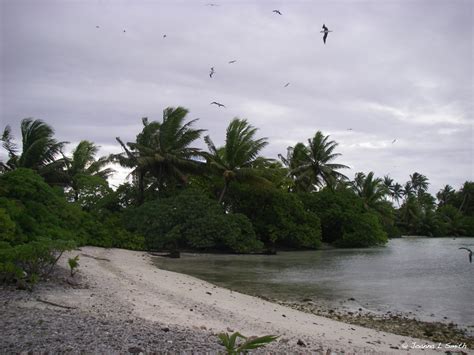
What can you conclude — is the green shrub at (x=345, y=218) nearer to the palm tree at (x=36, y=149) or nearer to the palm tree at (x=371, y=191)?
the palm tree at (x=371, y=191)

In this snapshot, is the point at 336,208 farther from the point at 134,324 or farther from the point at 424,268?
the point at 134,324

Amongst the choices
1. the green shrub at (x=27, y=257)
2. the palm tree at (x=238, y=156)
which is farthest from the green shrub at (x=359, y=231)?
the green shrub at (x=27, y=257)

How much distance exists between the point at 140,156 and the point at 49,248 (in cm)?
1796

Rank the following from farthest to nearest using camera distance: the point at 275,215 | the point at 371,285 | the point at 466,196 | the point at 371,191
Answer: the point at 466,196 → the point at 371,191 → the point at 275,215 → the point at 371,285

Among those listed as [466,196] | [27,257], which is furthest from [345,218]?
[466,196]

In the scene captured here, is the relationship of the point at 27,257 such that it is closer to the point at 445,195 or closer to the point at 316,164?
the point at 316,164

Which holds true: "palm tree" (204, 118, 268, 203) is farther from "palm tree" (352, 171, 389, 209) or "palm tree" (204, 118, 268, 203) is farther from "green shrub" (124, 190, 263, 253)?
"palm tree" (352, 171, 389, 209)

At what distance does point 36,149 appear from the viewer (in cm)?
2314

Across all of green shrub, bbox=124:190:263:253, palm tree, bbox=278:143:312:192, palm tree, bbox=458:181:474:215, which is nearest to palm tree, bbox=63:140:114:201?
green shrub, bbox=124:190:263:253

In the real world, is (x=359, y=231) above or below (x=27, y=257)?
below

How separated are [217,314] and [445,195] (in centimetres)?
7257

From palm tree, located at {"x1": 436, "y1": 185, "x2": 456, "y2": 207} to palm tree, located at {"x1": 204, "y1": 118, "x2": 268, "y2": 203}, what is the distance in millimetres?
54452

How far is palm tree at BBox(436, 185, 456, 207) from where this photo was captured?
68938mm

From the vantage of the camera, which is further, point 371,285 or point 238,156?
point 238,156
